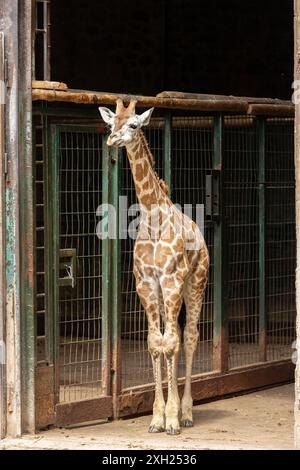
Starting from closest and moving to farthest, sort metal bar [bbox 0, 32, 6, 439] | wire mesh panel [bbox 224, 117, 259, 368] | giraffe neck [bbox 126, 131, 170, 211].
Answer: metal bar [bbox 0, 32, 6, 439], giraffe neck [bbox 126, 131, 170, 211], wire mesh panel [bbox 224, 117, 259, 368]

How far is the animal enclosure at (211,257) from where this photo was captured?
9250 millimetres

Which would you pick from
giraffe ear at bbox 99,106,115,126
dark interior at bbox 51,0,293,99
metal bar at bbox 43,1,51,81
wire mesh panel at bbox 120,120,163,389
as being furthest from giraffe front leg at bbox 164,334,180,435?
dark interior at bbox 51,0,293,99

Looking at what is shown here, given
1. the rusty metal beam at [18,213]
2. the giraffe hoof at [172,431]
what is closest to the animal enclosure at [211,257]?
the rusty metal beam at [18,213]

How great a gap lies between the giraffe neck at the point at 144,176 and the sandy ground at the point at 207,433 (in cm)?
173

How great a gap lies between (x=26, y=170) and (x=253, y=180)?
3.24 metres

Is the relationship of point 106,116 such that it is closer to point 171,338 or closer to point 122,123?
point 122,123

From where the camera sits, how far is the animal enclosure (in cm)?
925

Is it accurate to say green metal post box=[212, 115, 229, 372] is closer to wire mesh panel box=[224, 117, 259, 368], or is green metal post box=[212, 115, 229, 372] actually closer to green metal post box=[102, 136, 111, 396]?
wire mesh panel box=[224, 117, 259, 368]

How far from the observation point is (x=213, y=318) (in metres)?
10.7

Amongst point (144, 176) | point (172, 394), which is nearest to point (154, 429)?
point (172, 394)

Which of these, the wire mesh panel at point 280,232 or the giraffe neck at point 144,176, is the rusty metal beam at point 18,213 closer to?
the giraffe neck at point 144,176

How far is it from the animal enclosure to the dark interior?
2.47m

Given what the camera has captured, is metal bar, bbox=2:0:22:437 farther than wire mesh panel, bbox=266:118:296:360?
No

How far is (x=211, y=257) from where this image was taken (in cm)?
1128
